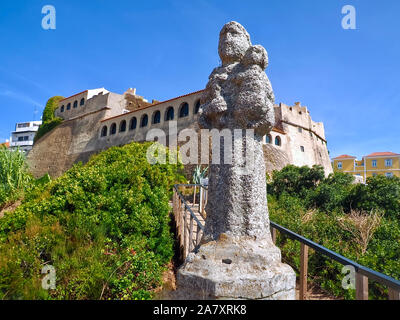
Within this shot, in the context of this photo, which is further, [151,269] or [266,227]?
[151,269]

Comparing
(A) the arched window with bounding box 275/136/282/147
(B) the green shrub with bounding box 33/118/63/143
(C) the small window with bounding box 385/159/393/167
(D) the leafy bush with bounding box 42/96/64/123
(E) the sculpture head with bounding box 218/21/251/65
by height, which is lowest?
(E) the sculpture head with bounding box 218/21/251/65

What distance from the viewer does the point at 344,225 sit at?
671cm

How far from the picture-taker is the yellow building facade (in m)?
40.6

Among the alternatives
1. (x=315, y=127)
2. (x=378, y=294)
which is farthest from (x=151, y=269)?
(x=315, y=127)

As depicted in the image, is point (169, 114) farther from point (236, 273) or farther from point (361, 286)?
point (361, 286)

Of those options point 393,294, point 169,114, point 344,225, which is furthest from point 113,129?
point 393,294

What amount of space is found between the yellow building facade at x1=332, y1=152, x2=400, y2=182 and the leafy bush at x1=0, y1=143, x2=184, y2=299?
141 ft

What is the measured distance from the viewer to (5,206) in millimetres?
11742

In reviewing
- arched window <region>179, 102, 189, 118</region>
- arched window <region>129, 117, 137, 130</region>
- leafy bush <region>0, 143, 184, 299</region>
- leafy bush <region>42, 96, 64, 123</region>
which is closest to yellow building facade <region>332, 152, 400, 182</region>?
arched window <region>179, 102, 189, 118</region>

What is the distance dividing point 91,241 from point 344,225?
619cm

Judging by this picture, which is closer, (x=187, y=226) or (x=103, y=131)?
(x=187, y=226)

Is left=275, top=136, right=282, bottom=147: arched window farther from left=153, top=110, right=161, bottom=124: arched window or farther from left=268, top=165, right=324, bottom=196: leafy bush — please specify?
left=153, top=110, right=161, bottom=124: arched window

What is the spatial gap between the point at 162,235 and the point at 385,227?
5.53 meters
